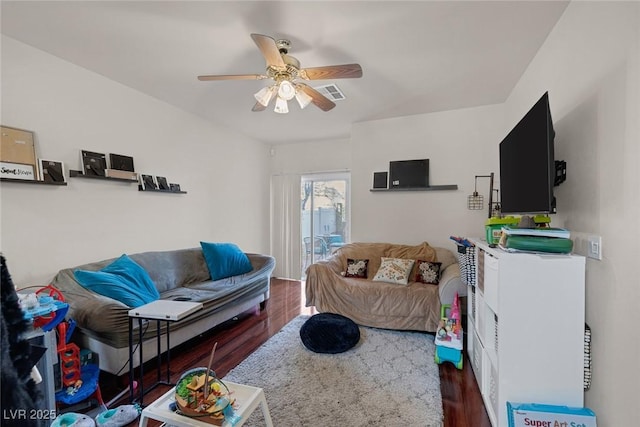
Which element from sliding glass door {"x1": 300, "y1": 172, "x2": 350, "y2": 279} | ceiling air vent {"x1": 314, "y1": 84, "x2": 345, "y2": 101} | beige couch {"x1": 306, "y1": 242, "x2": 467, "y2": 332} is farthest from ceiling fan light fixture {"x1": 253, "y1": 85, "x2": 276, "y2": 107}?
sliding glass door {"x1": 300, "y1": 172, "x2": 350, "y2": 279}

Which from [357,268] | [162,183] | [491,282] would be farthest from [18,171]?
[491,282]

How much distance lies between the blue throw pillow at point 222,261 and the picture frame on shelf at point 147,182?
2.78 feet

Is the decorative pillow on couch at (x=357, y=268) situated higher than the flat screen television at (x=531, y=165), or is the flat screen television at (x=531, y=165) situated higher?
the flat screen television at (x=531, y=165)

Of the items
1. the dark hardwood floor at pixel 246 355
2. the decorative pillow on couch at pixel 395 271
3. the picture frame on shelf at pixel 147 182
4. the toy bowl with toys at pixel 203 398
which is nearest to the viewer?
the toy bowl with toys at pixel 203 398

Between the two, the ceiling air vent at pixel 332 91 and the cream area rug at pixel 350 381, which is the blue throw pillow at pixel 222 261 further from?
the ceiling air vent at pixel 332 91

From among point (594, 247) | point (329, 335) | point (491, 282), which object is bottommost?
point (329, 335)

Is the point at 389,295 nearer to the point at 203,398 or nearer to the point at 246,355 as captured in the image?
the point at 246,355

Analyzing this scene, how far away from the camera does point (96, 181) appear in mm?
2549

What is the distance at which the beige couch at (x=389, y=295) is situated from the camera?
2.68 meters

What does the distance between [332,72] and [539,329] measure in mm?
1997

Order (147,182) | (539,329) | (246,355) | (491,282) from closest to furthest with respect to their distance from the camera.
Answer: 1. (539,329)
2. (491,282)
3. (246,355)
4. (147,182)

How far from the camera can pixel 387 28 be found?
6.23 ft

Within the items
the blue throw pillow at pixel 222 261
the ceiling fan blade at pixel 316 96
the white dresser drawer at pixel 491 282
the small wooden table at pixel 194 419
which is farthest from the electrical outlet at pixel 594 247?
the blue throw pillow at pixel 222 261

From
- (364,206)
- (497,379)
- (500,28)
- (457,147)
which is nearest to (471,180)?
(457,147)
